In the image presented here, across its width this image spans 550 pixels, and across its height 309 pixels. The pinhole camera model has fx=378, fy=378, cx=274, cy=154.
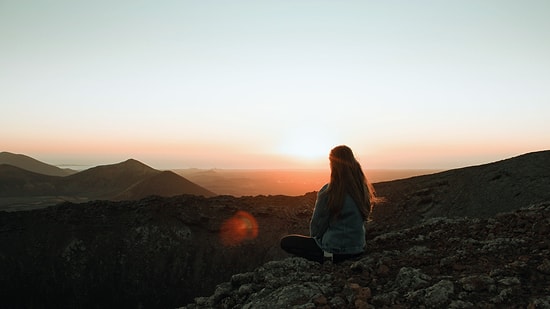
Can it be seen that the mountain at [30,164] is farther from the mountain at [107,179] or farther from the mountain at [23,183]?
the mountain at [107,179]

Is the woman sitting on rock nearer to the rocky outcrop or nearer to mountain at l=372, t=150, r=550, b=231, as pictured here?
mountain at l=372, t=150, r=550, b=231

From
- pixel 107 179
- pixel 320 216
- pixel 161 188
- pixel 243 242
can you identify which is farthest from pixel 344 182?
pixel 107 179

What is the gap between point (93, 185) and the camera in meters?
77.8

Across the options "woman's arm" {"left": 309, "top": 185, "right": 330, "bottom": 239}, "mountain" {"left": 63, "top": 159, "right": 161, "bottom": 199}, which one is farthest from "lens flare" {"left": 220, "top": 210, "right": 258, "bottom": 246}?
"mountain" {"left": 63, "top": 159, "right": 161, "bottom": 199}

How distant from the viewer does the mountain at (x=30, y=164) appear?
145750mm

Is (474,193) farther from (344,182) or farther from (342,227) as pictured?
(344,182)

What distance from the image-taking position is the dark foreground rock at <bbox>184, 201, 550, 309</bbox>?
4621 mm

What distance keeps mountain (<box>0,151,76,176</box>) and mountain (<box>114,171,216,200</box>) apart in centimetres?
9683

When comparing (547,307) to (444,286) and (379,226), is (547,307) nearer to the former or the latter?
(444,286)

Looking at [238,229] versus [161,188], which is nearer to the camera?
[238,229]

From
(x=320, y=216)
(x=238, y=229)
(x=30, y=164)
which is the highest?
(x=30, y=164)

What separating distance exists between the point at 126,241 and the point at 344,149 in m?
15.6

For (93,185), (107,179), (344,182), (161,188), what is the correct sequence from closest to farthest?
(344,182), (161,188), (93,185), (107,179)

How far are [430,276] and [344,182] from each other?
201 cm
